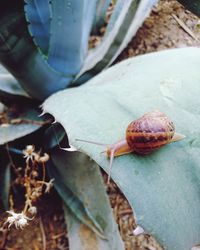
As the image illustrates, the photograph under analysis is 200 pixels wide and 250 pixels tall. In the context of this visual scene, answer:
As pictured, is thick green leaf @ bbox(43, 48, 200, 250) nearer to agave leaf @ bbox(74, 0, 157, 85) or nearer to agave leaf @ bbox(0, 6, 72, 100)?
agave leaf @ bbox(0, 6, 72, 100)

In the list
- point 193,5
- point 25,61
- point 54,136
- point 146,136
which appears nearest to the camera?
point 146,136

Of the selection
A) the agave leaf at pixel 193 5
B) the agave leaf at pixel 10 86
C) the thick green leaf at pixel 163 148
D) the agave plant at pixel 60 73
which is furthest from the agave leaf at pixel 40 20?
the agave leaf at pixel 193 5

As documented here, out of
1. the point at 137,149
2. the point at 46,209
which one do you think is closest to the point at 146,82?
the point at 137,149

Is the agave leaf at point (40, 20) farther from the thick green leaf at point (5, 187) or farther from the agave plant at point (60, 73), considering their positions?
the thick green leaf at point (5, 187)

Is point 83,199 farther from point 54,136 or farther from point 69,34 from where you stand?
point 69,34

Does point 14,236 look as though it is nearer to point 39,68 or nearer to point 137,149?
point 39,68

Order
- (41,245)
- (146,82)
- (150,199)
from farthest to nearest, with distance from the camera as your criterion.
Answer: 1. (41,245)
2. (146,82)
3. (150,199)

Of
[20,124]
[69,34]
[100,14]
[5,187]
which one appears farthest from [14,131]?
[100,14]
